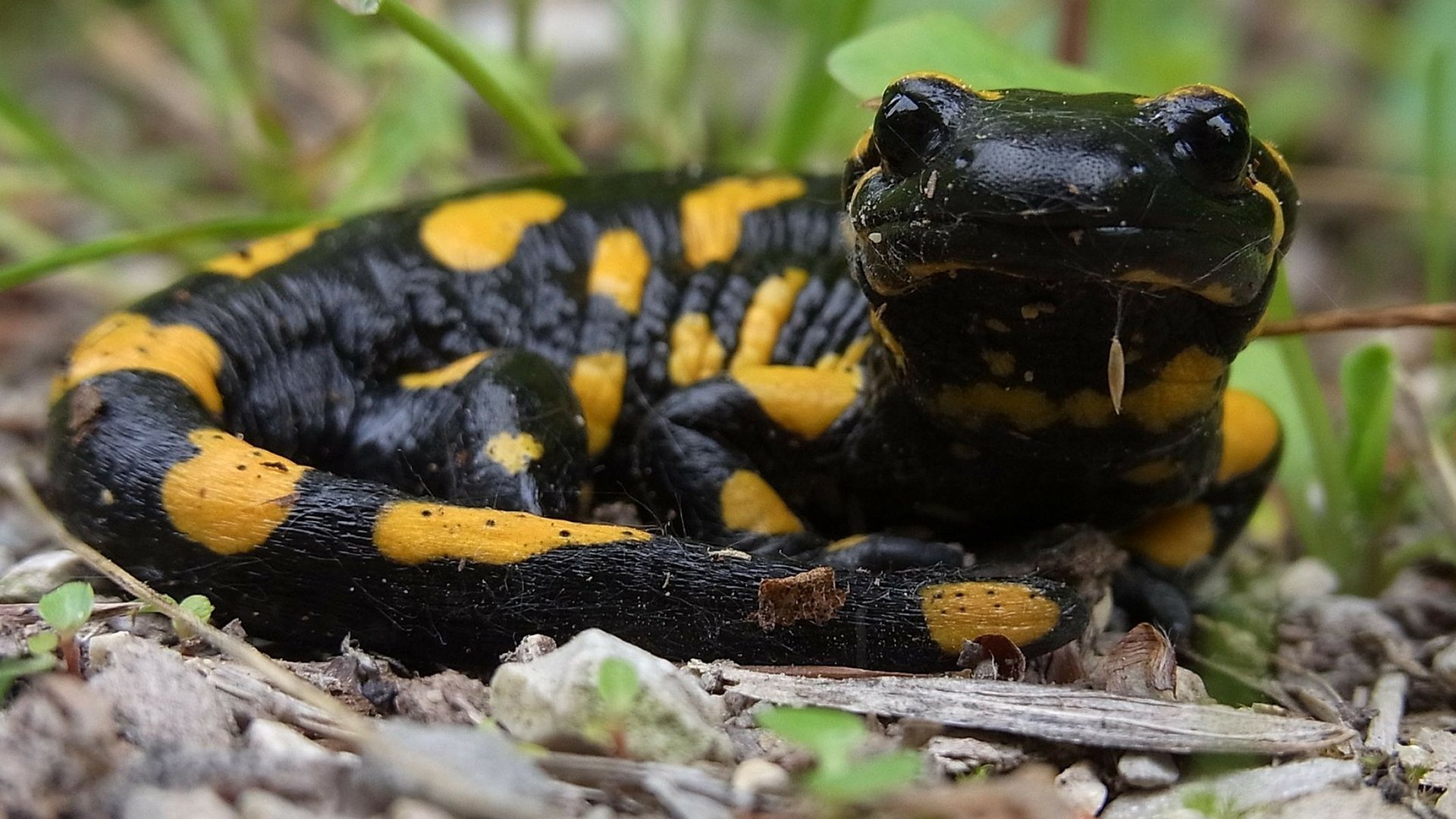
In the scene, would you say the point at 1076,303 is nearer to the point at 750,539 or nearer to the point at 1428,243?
the point at 750,539

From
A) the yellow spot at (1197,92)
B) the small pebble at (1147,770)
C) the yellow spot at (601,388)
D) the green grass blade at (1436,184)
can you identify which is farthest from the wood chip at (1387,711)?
the yellow spot at (601,388)

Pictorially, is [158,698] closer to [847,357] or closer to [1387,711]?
[847,357]

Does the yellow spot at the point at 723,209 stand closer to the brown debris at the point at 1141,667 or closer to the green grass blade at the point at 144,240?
the green grass blade at the point at 144,240

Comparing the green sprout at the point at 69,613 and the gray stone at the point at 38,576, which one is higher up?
the green sprout at the point at 69,613

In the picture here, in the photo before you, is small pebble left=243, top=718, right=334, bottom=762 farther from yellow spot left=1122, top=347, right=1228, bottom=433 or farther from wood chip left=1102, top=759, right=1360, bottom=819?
yellow spot left=1122, top=347, right=1228, bottom=433

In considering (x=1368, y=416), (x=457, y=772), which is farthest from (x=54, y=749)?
(x=1368, y=416)

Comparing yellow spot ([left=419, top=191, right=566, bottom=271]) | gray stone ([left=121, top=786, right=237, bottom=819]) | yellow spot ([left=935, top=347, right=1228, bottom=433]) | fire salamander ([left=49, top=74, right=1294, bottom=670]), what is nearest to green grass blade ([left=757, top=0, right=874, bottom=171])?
fire salamander ([left=49, top=74, right=1294, bottom=670])

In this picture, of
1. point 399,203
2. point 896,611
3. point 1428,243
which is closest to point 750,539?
point 896,611
